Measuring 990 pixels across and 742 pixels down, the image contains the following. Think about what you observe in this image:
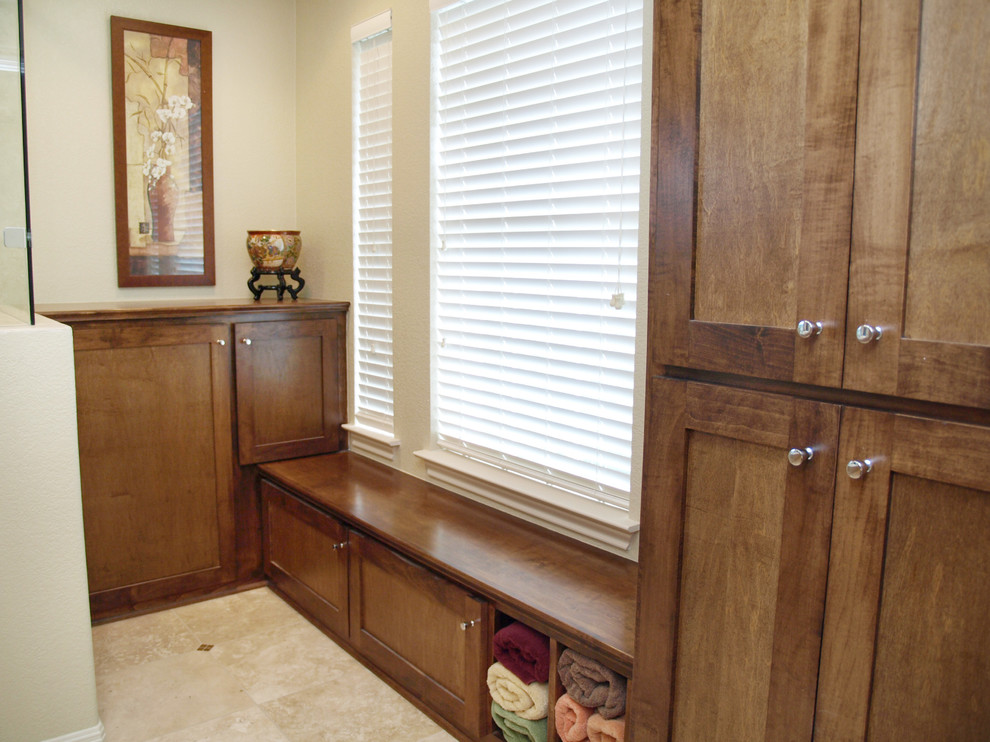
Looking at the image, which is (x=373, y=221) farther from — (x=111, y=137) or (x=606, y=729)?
(x=606, y=729)

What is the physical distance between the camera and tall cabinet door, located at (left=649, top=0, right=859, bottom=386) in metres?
1.28

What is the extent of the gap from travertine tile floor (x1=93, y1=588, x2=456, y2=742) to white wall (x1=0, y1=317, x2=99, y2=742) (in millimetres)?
295

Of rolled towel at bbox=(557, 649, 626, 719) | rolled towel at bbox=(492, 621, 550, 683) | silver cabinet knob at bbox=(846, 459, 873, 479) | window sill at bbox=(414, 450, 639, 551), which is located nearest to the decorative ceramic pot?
window sill at bbox=(414, 450, 639, 551)

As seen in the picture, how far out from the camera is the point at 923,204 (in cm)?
118

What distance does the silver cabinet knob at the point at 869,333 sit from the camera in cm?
124

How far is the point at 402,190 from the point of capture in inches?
124

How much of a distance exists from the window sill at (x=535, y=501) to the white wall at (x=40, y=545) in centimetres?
123

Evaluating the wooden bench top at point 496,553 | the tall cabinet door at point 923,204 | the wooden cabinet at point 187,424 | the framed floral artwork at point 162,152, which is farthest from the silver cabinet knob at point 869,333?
the framed floral artwork at point 162,152

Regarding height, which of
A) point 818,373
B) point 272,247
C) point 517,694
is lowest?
point 517,694

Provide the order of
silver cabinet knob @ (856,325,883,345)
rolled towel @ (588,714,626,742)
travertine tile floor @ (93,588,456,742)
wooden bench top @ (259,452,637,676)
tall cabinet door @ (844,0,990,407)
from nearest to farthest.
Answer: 1. tall cabinet door @ (844,0,990,407)
2. silver cabinet knob @ (856,325,883,345)
3. rolled towel @ (588,714,626,742)
4. wooden bench top @ (259,452,637,676)
5. travertine tile floor @ (93,588,456,742)

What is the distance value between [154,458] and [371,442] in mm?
850

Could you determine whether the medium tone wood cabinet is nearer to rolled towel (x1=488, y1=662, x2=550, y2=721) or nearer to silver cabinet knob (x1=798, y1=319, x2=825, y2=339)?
silver cabinet knob (x1=798, y1=319, x2=825, y2=339)

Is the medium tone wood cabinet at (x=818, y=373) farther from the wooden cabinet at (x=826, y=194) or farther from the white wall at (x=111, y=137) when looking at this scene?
the white wall at (x=111, y=137)

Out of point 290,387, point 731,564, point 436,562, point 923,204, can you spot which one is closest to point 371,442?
point 290,387
